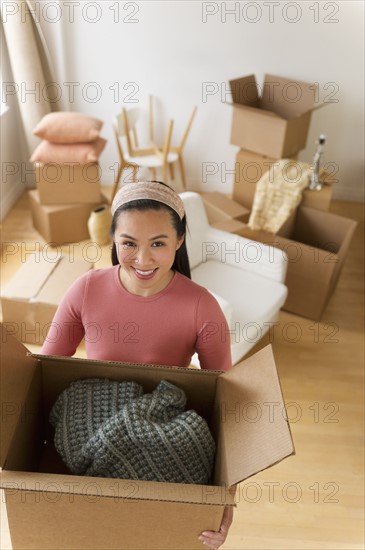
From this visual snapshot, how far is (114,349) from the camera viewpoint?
51.4 inches

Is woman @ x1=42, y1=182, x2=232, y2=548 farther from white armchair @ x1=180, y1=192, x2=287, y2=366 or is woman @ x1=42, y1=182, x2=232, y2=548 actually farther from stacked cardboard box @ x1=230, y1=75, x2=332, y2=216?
stacked cardboard box @ x1=230, y1=75, x2=332, y2=216

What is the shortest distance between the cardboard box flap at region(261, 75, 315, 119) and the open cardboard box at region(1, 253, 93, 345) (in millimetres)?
1933

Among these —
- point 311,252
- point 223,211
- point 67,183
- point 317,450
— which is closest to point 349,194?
point 223,211

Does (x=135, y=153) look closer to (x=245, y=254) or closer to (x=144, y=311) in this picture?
(x=245, y=254)

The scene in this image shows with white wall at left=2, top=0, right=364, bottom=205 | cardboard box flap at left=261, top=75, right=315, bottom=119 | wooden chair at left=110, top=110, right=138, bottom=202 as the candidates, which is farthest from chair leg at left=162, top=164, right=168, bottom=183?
cardboard box flap at left=261, top=75, right=315, bottom=119

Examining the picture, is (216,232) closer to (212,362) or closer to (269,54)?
(212,362)

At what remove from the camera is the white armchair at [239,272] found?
247 cm

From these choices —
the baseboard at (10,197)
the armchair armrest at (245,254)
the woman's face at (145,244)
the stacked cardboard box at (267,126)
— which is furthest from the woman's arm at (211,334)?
the baseboard at (10,197)

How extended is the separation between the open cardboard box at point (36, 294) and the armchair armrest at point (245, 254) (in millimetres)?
698

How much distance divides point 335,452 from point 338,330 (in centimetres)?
90

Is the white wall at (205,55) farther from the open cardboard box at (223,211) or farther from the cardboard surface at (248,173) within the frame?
the open cardboard box at (223,211)

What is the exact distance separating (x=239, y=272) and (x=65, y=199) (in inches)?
56.3

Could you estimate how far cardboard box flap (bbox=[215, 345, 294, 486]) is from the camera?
2.94 feet

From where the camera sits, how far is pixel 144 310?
130 centimetres
